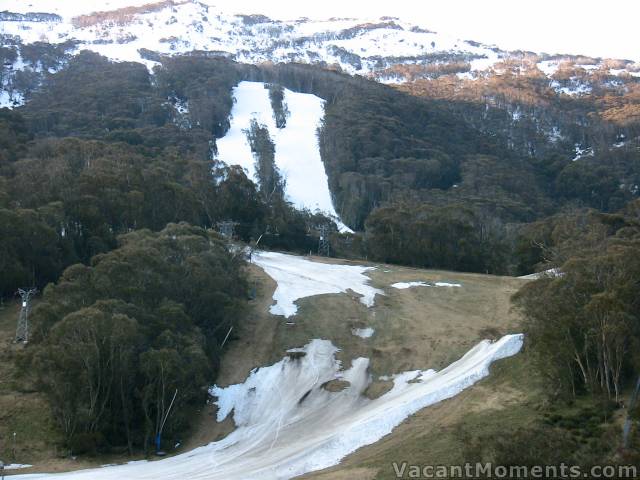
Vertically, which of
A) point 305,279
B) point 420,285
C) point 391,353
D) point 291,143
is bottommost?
point 305,279

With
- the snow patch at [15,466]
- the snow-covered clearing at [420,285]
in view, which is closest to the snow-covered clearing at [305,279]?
the snow-covered clearing at [420,285]

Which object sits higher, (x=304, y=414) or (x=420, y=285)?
(x=420, y=285)

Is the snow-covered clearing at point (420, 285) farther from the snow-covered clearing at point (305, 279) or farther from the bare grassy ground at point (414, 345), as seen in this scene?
the snow-covered clearing at point (305, 279)

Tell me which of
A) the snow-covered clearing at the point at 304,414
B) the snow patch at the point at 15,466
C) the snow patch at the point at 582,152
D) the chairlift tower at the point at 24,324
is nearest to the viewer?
the snow patch at the point at 15,466

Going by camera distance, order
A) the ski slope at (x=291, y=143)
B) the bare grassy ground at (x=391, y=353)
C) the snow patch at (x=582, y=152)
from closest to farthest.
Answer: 1. the bare grassy ground at (x=391, y=353)
2. the ski slope at (x=291, y=143)
3. the snow patch at (x=582, y=152)

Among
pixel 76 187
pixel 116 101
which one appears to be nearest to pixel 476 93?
pixel 116 101

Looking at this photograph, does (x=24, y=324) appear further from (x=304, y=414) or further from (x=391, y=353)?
(x=391, y=353)

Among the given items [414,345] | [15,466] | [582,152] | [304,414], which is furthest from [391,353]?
[582,152]
